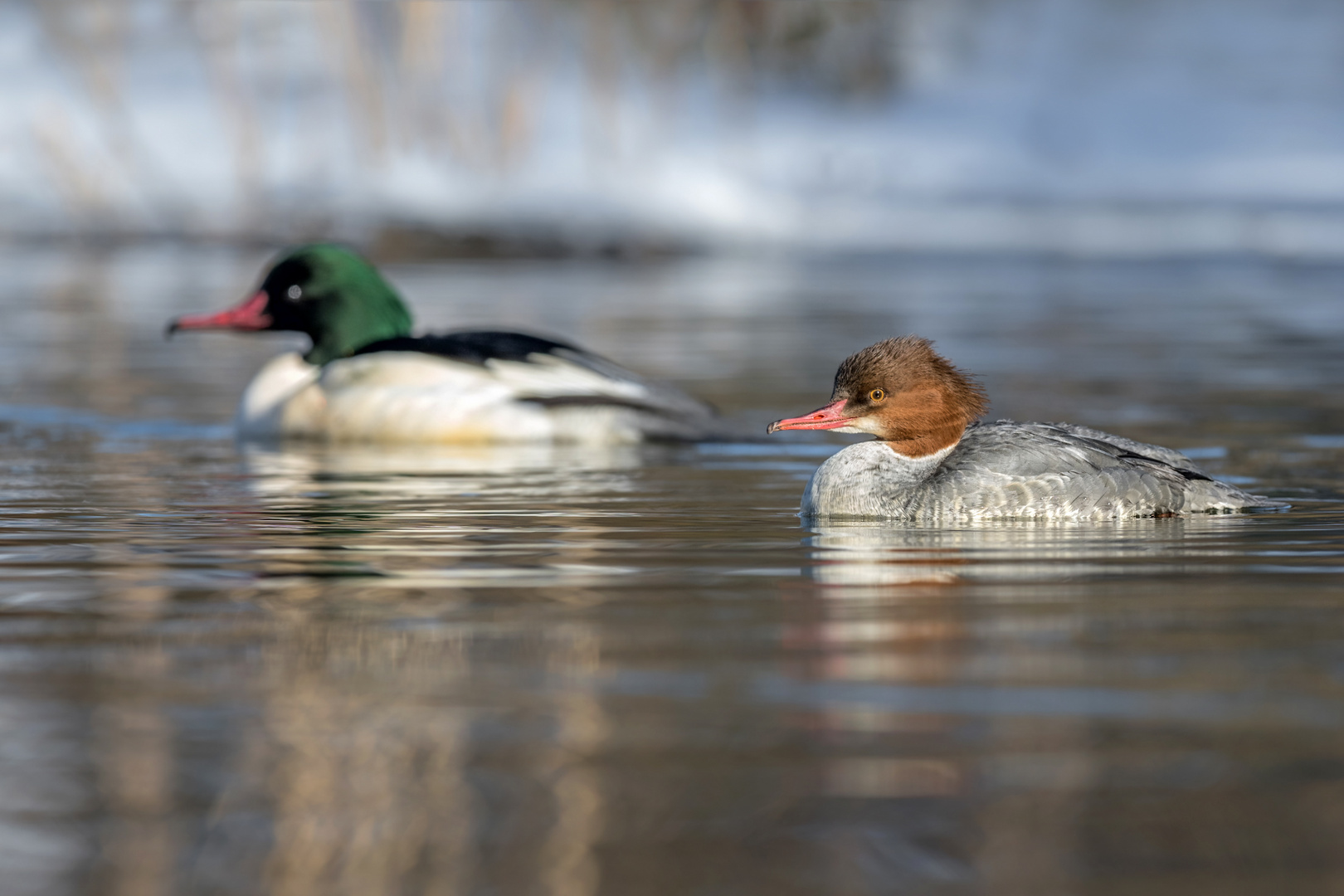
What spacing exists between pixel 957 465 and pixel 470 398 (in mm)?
3422

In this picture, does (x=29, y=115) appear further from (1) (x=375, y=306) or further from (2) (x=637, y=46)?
(1) (x=375, y=306)

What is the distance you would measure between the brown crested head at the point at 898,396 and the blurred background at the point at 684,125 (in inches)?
754

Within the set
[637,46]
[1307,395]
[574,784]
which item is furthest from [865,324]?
[637,46]

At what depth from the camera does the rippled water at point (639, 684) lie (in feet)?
10.1

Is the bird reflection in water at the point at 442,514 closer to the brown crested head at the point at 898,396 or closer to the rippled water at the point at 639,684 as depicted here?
the rippled water at the point at 639,684

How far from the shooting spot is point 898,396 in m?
6.93

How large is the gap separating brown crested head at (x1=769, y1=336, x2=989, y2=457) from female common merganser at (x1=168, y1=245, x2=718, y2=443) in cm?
257

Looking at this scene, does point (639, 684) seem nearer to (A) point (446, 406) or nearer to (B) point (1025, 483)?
(B) point (1025, 483)

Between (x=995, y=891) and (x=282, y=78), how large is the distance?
40075 millimetres

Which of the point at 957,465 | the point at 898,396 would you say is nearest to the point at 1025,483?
the point at 957,465

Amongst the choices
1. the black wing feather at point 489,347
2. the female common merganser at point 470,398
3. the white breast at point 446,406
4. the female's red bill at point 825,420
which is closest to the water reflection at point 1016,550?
the female's red bill at point 825,420

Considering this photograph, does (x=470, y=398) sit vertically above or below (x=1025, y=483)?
above

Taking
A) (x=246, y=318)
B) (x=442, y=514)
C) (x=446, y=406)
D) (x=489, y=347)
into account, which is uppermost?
(x=246, y=318)

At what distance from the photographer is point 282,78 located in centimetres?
4144
